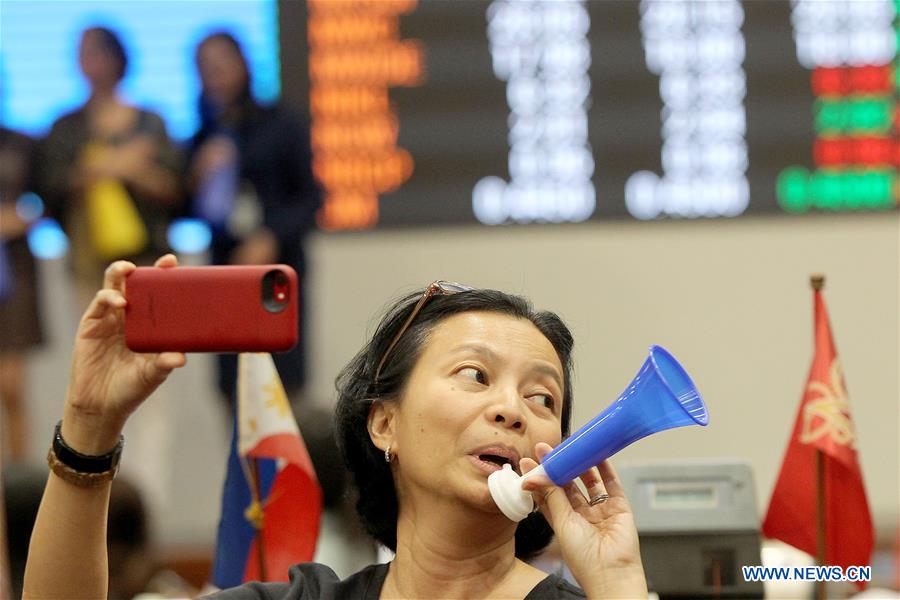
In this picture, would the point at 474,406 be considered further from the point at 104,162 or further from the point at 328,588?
the point at 104,162

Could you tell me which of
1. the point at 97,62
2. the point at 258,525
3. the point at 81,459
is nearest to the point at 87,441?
the point at 81,459

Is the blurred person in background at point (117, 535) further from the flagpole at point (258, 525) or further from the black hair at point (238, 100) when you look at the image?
the black hair at point (238, 100)

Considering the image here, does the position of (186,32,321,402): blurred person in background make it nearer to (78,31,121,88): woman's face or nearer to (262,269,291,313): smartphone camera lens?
(78,31,121,88): woman's face

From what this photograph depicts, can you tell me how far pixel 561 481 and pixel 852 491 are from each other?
0.79 meters

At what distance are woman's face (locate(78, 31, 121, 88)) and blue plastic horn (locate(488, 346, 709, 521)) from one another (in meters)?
3.55

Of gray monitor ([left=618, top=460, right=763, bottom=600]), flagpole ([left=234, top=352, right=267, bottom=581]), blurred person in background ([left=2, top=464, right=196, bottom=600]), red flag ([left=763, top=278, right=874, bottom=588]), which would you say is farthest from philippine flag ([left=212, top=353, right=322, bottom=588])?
red flag ([left=763, top=278, right=874, bottom=588])

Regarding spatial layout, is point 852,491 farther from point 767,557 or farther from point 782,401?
point 782,401

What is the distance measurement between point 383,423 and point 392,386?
64mm

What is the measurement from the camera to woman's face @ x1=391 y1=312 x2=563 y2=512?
1970 millimetres

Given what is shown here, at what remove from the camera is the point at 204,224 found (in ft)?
16.3

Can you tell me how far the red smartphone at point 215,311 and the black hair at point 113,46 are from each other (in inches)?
130

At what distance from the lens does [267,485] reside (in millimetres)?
2682

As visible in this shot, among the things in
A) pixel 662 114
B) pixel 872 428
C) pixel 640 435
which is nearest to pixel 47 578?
pixel 640 435

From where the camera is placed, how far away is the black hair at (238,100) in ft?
16.0
